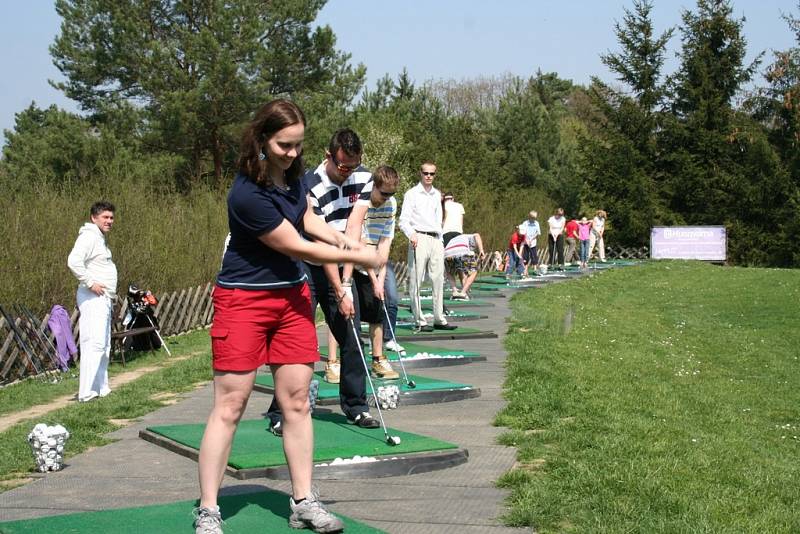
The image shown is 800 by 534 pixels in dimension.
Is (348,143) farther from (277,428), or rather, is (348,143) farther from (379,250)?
(379,250)

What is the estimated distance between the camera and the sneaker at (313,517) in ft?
17.2

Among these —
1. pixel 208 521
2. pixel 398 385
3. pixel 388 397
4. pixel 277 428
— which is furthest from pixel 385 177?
pixel 208 521

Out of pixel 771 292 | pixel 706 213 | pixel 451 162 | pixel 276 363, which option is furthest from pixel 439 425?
pixel 706 213

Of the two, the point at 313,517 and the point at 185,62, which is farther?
the point at 185,62

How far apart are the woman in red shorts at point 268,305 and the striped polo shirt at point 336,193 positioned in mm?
2888

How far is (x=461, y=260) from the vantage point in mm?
21422

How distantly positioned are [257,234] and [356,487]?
2.06 m

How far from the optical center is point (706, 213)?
185 feet

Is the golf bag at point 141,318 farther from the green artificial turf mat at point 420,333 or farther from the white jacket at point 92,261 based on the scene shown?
the white jacket at point 92,261

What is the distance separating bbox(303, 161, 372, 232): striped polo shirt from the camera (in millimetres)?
8297

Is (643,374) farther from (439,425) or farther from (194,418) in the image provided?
(194,418)

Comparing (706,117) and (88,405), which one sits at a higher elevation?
(706,117)

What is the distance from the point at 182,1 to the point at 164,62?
301cm

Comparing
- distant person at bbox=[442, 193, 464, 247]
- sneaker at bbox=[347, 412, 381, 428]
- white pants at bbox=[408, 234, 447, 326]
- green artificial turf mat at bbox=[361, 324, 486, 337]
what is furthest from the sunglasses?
distant person at bbox=[442, 193, 464, 247]
